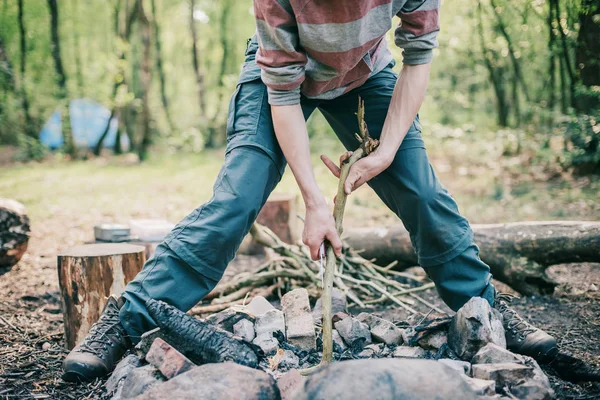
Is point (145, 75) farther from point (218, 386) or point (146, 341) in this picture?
point (218, 386)

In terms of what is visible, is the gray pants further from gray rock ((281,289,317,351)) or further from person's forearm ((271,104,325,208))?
gray rock ((281,289,317,351))

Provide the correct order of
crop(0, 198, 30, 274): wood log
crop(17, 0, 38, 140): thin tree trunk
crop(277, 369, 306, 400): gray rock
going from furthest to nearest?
crop(17, 0, 38, 140): thin tree trunk → crop(0, 198, 30, 274): wood log → crop(277, 369, 306, 400): gray rock

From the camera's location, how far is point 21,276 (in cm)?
394

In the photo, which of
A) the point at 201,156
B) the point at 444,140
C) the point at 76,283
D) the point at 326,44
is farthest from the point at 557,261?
the point at 201,156

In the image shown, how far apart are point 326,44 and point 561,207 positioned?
470cm

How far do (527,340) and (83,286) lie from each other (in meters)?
2.03

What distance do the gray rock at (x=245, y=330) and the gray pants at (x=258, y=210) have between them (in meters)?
0.26

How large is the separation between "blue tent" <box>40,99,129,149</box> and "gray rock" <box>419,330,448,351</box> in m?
12.9

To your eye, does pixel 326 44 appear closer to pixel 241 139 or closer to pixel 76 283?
pixel 241 139

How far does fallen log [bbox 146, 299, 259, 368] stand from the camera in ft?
6.38

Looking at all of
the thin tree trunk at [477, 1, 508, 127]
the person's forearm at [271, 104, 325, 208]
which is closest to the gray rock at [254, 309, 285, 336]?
the person's forearm at [271, 104, 325, 208]

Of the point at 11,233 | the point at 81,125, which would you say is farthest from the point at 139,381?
A: the point at 81,125

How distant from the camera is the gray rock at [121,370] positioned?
193 cm

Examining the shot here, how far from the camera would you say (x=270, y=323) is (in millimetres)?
2318
